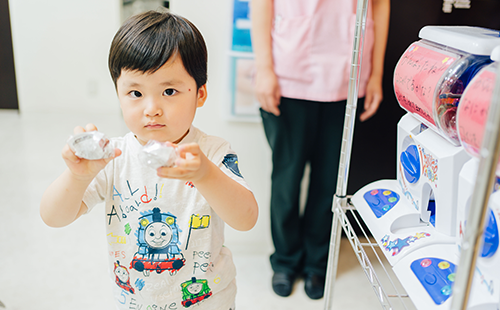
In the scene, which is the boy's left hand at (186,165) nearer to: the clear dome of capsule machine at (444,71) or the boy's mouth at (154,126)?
the boy's mouth at (154,126)

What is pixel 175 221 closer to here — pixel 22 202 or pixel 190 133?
pixel 190 133

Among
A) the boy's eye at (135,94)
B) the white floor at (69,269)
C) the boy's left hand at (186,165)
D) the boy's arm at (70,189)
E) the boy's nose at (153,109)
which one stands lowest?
the white floor at (69,269)

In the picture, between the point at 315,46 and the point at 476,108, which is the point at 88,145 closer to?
the point at 476,108

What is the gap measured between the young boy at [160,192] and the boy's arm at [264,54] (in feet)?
1.90

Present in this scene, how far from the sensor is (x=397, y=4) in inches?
59.6

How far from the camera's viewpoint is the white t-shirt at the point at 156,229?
746 millimetres

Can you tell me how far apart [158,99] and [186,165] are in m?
0.17

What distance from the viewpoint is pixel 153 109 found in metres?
0.65

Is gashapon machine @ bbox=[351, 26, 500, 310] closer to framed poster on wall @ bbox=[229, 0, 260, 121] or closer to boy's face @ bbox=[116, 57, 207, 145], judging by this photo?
boy's face @ bbox=[116, 57, 207, 145]

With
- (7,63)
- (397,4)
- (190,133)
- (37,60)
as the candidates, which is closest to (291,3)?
(397,4)

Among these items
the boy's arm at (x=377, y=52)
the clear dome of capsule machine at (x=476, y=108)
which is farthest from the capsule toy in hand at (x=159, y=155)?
the boy's arm at (x=377, y=52)

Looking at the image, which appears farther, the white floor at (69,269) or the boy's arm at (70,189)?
the white floor at (69,269)

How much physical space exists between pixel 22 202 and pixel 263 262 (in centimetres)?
122

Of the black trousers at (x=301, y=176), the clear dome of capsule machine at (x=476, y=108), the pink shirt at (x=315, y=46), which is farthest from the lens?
the black trousers at (x=301, y=176)
